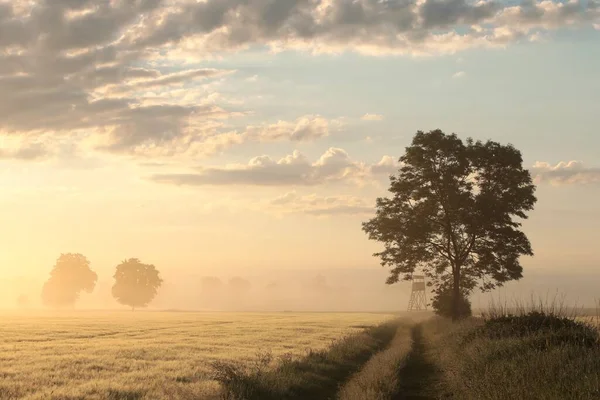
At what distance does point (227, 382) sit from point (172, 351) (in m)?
17.7

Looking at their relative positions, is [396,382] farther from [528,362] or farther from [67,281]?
[67,281]

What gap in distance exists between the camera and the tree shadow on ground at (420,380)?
1777cm

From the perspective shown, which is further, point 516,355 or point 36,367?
point 36,367

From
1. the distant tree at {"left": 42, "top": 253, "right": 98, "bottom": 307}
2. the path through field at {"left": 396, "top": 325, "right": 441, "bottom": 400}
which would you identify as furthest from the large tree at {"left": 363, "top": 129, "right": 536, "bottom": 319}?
the distant tree at {"left": 42, "top": 253, "right": 98, "bottom": 307}

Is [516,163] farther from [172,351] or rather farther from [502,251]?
[172,351]

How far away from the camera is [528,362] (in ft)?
47.0

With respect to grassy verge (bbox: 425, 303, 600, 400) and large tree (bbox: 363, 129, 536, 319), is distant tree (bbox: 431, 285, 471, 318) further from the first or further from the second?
grassy verge (bbox: 425, 303, 600, 400)

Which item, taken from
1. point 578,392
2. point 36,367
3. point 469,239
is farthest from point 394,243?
point 578,392

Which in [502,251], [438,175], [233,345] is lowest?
[233,345]

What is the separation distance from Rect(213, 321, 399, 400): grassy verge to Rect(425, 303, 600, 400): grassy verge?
402 cm

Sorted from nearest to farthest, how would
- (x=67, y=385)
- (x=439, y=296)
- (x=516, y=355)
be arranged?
1. (x=516, y=355)
2. (x=67, y=385)
3. (x=439, y=296)

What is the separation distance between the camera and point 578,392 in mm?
10766

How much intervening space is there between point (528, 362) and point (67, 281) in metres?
182

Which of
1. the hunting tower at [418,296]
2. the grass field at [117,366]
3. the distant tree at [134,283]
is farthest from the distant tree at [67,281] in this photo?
the grass field at [117,366]
